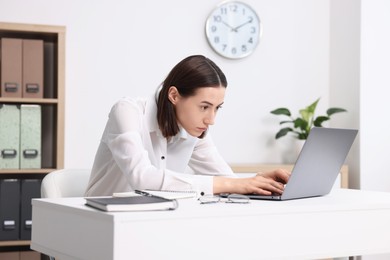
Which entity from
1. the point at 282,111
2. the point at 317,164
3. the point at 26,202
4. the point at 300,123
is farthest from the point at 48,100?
the point at 317,164

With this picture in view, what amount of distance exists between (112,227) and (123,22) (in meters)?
2.85

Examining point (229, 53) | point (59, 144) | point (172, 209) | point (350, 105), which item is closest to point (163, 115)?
point (172, 209)

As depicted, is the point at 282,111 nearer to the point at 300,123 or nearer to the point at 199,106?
the point at 300,123

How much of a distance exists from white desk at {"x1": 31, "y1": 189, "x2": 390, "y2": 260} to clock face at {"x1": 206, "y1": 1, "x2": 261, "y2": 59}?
251cm

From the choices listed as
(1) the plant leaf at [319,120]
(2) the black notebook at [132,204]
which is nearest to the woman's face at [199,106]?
(2) the black notebook at [132,204]

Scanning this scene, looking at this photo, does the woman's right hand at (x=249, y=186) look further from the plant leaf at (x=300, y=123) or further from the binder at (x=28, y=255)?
the plant leaf at (x=300, y=123)

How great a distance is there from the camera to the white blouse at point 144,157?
2137 millimetres

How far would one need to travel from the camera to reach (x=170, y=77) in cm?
244

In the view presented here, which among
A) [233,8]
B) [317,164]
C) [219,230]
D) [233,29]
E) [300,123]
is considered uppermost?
[233,8]

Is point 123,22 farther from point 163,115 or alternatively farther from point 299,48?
point 163,115

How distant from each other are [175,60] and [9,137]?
126cm

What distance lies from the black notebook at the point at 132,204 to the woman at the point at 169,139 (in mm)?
422

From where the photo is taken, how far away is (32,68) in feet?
11.9

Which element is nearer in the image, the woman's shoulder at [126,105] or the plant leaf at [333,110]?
the woman's shoulder at [126,105]
